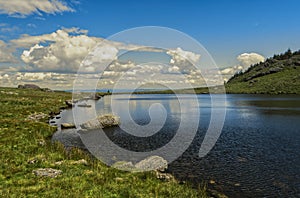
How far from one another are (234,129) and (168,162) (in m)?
28.0

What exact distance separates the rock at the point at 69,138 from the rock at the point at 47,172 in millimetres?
15665

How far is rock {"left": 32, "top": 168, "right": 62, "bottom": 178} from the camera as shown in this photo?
2081 centimetres

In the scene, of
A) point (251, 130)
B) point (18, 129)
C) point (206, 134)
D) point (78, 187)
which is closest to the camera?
point (78, 187)

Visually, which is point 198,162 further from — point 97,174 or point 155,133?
point 155,133

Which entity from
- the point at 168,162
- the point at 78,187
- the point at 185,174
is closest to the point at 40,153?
the point at 78,187

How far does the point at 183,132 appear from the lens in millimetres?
49000

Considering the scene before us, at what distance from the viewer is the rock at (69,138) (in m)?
39.4

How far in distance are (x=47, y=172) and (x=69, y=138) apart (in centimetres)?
2398

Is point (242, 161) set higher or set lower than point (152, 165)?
lower

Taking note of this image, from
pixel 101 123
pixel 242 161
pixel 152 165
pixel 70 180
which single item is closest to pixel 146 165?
pixel 152 165

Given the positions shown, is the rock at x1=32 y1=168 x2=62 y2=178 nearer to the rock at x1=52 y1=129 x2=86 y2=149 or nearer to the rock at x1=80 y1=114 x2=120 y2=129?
the rock at x1=52 y1=129 x2=86 y2=149

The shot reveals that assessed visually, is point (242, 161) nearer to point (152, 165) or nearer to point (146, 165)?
point (152, 165)

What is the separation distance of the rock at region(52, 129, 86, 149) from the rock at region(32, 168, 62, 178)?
1566 cm

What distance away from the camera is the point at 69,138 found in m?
44.5
